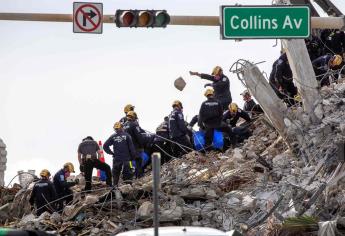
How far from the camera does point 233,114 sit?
2953cm

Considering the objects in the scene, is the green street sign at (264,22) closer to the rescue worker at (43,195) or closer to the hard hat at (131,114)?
the rescue worker at (43,195)

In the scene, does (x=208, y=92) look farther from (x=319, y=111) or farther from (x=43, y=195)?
(x=43, y=195)

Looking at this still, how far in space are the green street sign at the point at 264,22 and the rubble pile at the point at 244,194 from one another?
273cm

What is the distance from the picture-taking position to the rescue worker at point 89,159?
26.0 metres

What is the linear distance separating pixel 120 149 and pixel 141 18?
5.96 m

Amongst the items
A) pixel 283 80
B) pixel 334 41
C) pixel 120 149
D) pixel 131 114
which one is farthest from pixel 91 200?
pixel 334 41

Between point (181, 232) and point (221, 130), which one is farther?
point (221, 130)

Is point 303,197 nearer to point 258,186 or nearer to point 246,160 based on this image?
point 258,186

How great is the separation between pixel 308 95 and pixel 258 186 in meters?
2.45

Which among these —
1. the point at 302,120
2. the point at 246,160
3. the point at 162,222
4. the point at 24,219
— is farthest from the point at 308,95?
the point at 24,219

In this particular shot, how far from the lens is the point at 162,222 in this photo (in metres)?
23.8

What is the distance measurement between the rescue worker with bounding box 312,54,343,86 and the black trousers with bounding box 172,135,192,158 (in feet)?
11.1

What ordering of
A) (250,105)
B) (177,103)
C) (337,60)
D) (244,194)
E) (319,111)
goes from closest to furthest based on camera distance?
(244,194) < (319,111) < (337,60) < (177,103) < (250,105)

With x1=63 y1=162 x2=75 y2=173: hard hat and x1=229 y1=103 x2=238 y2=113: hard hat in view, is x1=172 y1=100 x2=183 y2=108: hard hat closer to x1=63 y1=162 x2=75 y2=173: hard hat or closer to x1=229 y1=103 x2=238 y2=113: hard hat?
x1=229 y1=103 x2=238 y2=113: hard hat
